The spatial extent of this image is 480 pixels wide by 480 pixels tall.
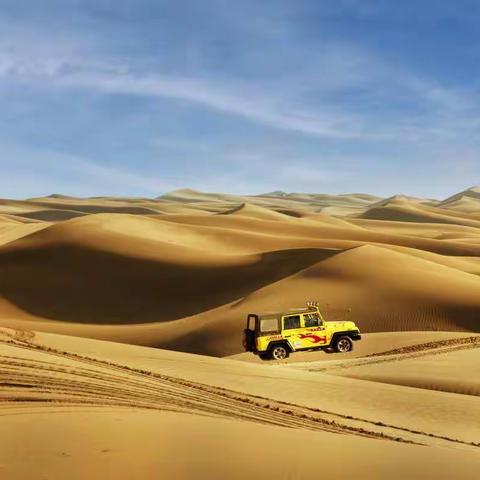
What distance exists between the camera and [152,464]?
573cm

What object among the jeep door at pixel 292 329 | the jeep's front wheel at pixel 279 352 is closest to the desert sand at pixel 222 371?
the jeep's front wheel at pixel 279 352

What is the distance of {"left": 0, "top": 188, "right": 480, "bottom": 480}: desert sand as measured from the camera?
6.22 meters

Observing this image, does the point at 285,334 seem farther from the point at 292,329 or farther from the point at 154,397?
the point at 154,397

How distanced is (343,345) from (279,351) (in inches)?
82.8

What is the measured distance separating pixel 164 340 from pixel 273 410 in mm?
17640

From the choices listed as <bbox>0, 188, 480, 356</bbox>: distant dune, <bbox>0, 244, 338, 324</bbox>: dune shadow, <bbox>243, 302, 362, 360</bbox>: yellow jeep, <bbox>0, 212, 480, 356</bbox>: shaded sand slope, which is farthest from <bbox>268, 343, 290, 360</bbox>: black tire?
<bbox>0, 244, 338, 324</bbox>: dune shadow

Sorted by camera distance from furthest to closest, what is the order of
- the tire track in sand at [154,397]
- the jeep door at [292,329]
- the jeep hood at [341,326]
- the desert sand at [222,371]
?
the jeep hood at [341,326]
the jeep door at [292,329]
the tire track in sand at [154,397]
the desert sand at [222,371]

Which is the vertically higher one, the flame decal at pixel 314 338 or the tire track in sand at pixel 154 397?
the flame decal at pixel 314 338

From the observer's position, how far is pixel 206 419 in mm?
8180

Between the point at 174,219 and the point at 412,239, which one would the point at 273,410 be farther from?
the point at 174,219

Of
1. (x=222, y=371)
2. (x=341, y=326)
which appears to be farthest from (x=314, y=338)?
(x=222, y=371)

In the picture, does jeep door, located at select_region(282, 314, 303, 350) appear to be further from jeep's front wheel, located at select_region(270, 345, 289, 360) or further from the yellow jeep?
jeep's front wheel, located at select_region(270, 345, 289, 360)

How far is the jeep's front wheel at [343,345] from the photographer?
1955cm

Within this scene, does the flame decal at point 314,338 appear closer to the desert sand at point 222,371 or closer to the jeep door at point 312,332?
the jeep door at point 312,332
